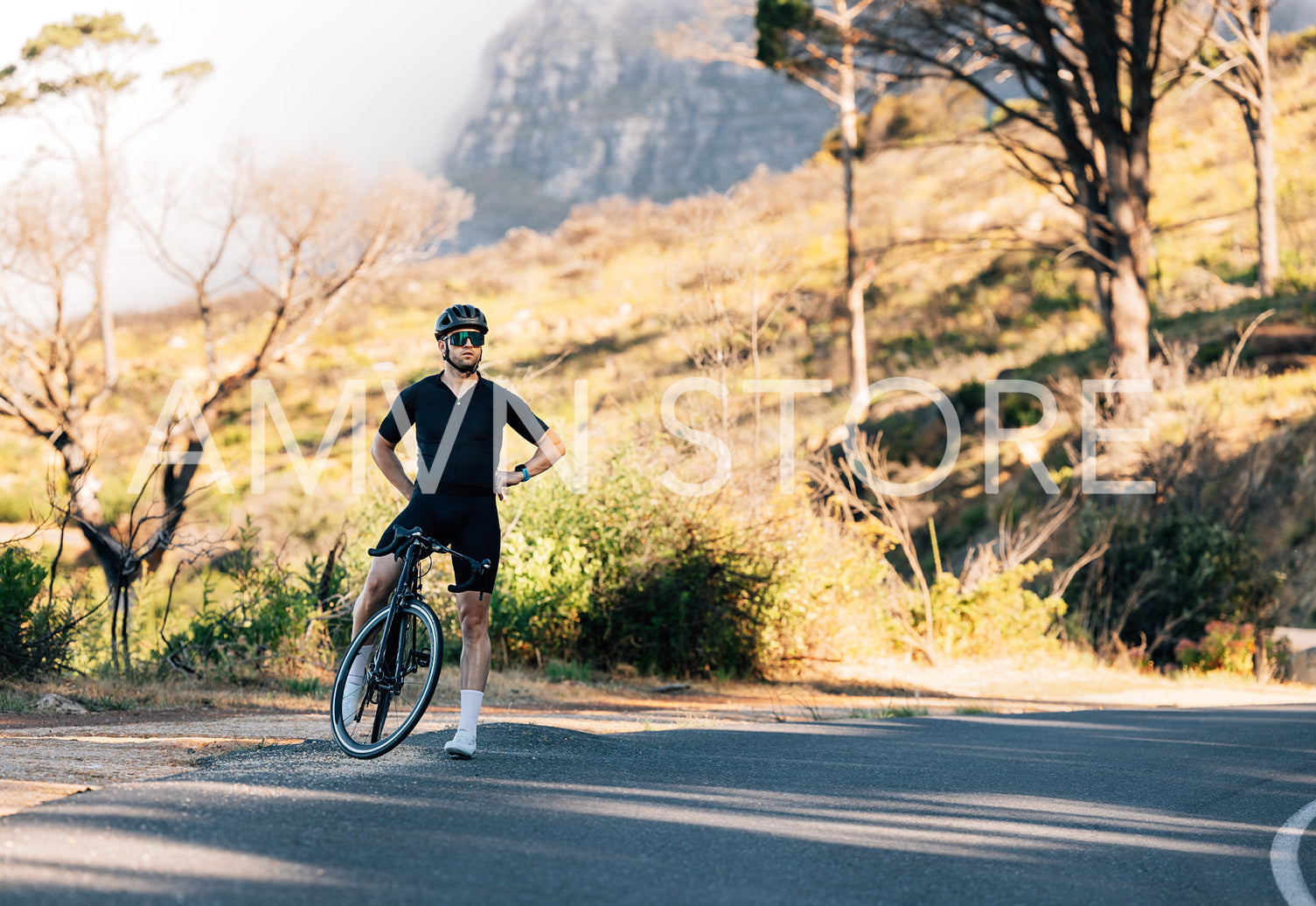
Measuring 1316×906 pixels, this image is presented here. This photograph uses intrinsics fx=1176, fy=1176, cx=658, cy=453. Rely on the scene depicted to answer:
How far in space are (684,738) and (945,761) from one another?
64.2 inches

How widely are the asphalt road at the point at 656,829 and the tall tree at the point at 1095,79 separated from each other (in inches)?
614

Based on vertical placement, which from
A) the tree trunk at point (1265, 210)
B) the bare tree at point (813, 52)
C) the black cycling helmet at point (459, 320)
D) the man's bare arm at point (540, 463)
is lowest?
the man's bare arm at point (540, 463)

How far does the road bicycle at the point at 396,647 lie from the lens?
19.3ft

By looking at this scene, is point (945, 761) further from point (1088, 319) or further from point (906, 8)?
point (1088, 319)

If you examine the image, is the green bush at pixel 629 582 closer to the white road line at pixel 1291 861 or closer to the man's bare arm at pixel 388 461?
the man's bare arm at pixel 388 461

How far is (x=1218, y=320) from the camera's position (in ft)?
91.8

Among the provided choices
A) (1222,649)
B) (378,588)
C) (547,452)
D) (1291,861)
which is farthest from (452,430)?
(1222,649)

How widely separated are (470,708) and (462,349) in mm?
1869

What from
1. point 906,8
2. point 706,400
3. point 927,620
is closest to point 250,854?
point 706,400

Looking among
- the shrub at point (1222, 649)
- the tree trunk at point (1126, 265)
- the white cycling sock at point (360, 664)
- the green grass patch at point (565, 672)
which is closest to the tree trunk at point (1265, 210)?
the tree trunk at point (1126, 265)

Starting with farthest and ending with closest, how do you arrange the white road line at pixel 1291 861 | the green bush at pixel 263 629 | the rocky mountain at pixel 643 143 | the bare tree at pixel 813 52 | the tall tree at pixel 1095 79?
the rocky mountain at pixel 643 143
the bare tree at pixel 813 52
the tall tree at pixel 1095 79
the green bush at pixel 263 629
the white road line at pixel 1291 861

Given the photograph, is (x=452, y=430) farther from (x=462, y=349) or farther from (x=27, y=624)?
(x=27, y=624)

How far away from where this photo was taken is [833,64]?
28.3 m

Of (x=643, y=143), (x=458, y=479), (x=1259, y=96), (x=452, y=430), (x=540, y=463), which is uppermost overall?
(x=643, y=143)
